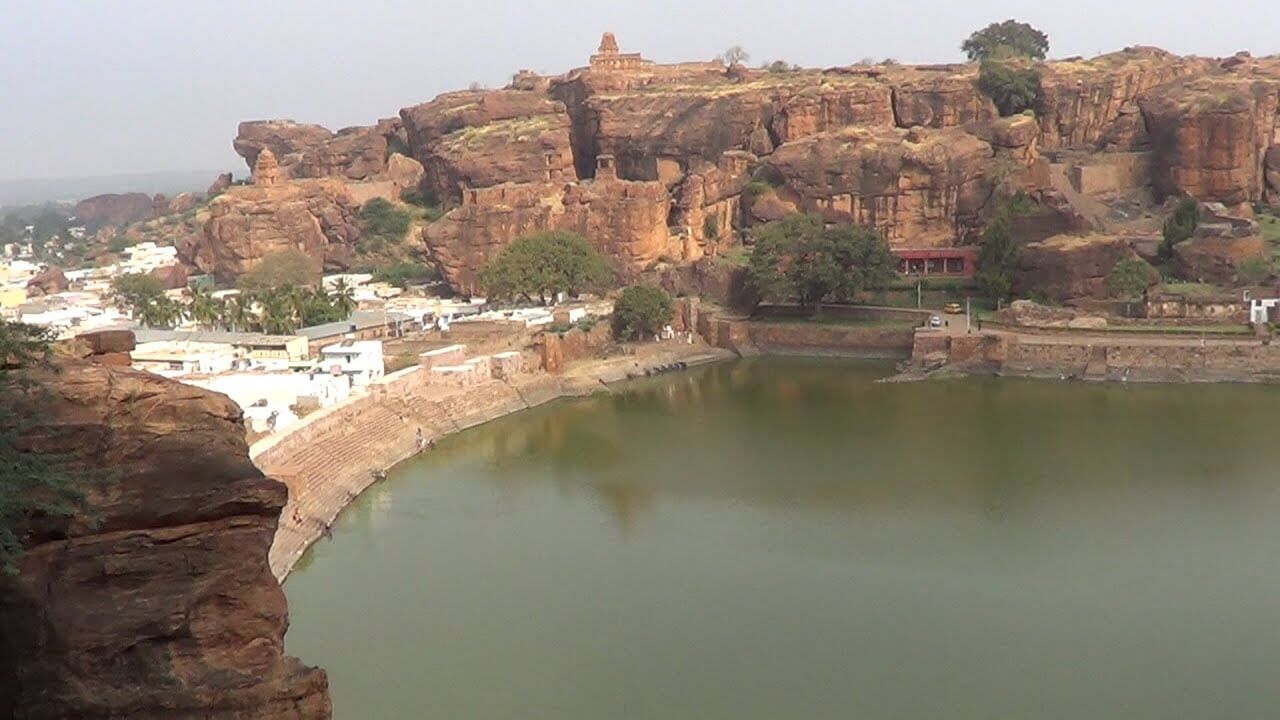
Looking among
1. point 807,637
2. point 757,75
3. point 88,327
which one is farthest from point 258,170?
point 807,637

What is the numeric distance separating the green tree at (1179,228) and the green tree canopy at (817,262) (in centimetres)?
720

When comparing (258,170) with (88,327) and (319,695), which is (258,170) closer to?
(88,327)

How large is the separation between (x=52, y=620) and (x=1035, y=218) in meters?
32.5

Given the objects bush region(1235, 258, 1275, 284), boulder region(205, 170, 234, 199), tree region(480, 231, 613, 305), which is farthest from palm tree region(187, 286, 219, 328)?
bush region(1235, 258, 1275, 284)

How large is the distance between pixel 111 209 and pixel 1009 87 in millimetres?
70663

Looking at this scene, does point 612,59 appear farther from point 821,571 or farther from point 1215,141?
point 821,571

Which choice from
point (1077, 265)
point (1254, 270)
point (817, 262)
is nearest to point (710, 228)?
point (817, 262)

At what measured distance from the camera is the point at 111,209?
3639 inches

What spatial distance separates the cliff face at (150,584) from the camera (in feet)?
19.8

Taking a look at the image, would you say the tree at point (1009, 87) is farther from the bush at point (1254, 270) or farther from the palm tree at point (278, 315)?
the palm tree at point (278, 315)

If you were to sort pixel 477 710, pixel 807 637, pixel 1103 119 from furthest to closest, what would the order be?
1. pixel 1103 119
2. pixel 807 637
3. pixel 477 710

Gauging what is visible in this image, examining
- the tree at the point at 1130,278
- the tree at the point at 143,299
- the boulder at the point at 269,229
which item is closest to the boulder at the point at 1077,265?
the tree at the point at 1130,278

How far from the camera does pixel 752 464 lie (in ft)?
74.2

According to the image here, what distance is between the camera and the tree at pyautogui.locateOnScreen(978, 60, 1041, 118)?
43.2 metres
